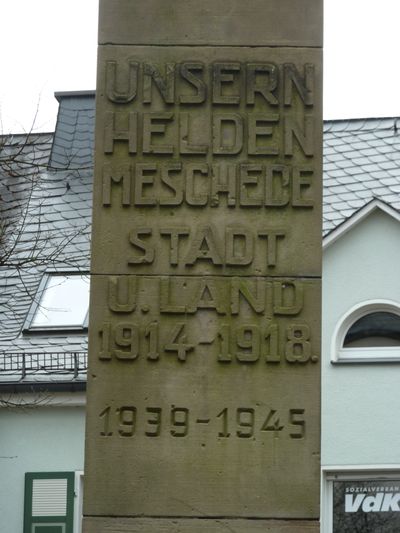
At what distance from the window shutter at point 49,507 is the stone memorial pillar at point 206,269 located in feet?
31.3

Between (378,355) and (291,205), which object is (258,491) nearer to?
(291,205)

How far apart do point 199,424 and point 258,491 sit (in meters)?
0.46

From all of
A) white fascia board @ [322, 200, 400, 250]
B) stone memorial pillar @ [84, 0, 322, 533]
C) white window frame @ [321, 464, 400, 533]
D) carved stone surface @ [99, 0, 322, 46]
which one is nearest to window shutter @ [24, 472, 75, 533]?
white window frame @ [321, 464, 400, 533]

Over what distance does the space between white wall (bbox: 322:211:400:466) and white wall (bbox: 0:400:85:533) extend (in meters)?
2.57

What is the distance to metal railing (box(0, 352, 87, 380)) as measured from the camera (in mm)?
19562

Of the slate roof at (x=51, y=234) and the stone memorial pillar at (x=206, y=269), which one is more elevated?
the slate roof at (x=51, y=234)

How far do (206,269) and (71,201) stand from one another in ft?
43.5

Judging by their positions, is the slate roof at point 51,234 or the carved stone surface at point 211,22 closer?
the carved stone surface at point 211,22

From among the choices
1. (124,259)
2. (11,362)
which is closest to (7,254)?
(124,259)

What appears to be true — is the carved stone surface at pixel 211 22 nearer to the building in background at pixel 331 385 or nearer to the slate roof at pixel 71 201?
the slate roof at pixel 71 201

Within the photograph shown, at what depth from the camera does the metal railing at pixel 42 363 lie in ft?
64.2

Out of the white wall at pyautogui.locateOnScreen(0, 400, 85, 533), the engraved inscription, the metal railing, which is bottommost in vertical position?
the engraved inscription

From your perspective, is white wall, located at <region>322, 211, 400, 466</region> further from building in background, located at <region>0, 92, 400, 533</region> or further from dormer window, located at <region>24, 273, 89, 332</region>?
dormer window, located at <region>24, 273, 89, 332</region>

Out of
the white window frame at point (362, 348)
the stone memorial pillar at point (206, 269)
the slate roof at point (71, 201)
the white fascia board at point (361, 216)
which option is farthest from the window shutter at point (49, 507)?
the stone memorial pillar at point (206, 269)
